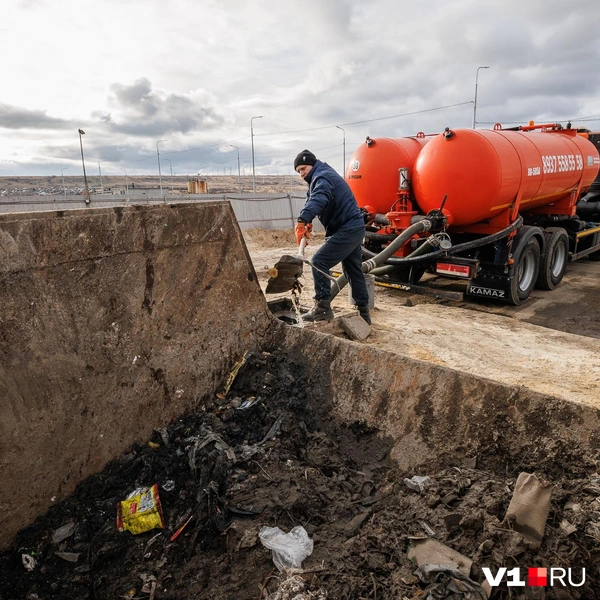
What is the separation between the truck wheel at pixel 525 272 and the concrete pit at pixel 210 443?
4.94m

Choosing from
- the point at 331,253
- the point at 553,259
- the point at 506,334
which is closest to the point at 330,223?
the point at 331,253

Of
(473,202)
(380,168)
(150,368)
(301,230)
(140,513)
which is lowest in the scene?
(140,513)

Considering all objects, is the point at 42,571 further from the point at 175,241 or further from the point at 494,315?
the point at 494,315

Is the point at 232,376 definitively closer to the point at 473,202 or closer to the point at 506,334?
the point at 506,334

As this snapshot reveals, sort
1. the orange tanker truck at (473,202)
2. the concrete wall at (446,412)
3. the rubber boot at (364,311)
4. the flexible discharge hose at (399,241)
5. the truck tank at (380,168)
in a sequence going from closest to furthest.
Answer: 1. the concrete wall at (446,412)
2. the rubber boot at (364,311)
3. the orange tanker truck at (473,202)
4. the flexible discharge hose at (399,241)
5. the truck tank at (380,168)

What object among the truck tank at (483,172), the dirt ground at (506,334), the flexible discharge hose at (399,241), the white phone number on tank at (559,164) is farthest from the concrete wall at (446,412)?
the white phone number on tank at (559,164)

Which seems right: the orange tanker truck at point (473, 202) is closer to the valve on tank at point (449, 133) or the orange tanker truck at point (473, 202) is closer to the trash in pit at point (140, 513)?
the valve on tank at point (449, 133)

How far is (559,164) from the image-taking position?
7.32m

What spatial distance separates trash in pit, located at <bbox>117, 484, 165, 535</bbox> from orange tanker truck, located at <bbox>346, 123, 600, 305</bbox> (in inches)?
194

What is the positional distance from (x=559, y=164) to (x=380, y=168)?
117 inches

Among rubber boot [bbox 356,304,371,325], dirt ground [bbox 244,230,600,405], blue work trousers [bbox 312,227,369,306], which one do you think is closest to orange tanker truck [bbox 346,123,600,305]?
dirt ground [bbox 244,230,600,405]

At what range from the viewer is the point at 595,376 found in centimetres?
431

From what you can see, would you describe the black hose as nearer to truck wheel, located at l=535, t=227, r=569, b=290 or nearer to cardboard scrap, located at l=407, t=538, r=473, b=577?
truck wheel, located at l=535, t=227, r=569, b=290

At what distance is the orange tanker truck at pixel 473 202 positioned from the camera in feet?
20.2
